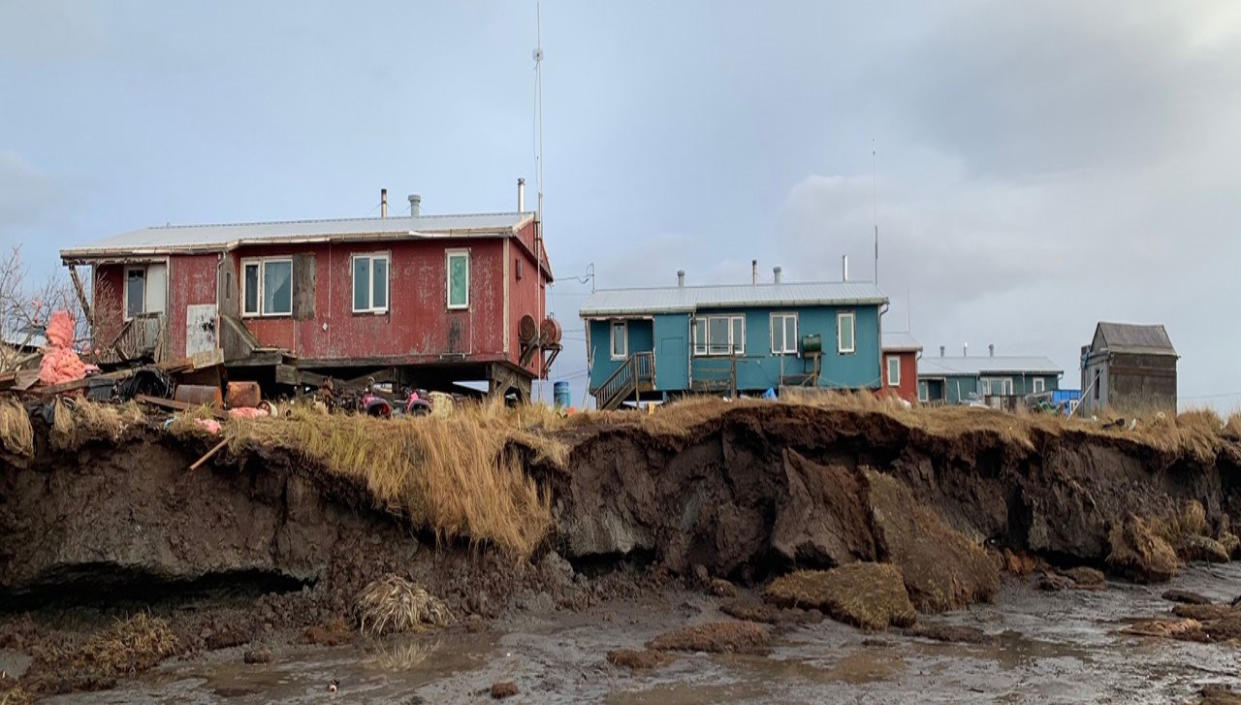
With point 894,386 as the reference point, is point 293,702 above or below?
below

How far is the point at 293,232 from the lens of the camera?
21438 millimetres

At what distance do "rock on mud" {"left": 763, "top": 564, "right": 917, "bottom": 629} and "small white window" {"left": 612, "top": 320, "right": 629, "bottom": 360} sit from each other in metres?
19.5

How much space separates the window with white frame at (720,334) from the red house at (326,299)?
10112 mm

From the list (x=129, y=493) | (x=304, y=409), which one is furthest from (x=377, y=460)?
(x=129, y=493)

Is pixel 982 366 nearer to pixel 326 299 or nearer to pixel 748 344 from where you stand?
pixel 748 344

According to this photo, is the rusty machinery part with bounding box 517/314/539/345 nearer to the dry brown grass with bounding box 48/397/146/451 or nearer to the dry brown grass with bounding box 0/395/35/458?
the dry brown grass with bounding box 48/397/146/451

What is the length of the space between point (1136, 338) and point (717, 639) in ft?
69.1

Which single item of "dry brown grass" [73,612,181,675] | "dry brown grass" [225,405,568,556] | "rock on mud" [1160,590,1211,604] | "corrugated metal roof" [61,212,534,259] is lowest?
"rock on mud" [1160,590,1211,604]

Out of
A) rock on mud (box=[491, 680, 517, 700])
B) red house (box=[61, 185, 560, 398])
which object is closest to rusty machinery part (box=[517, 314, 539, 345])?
red house (box=[61, 185, 560, 398])

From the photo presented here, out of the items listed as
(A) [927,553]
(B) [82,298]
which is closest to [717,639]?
(A) [927,553]

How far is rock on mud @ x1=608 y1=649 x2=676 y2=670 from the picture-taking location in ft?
28.9

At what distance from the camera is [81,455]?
9953mm

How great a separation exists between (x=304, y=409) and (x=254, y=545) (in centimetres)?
188

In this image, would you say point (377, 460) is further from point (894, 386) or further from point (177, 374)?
point (894, 386)
